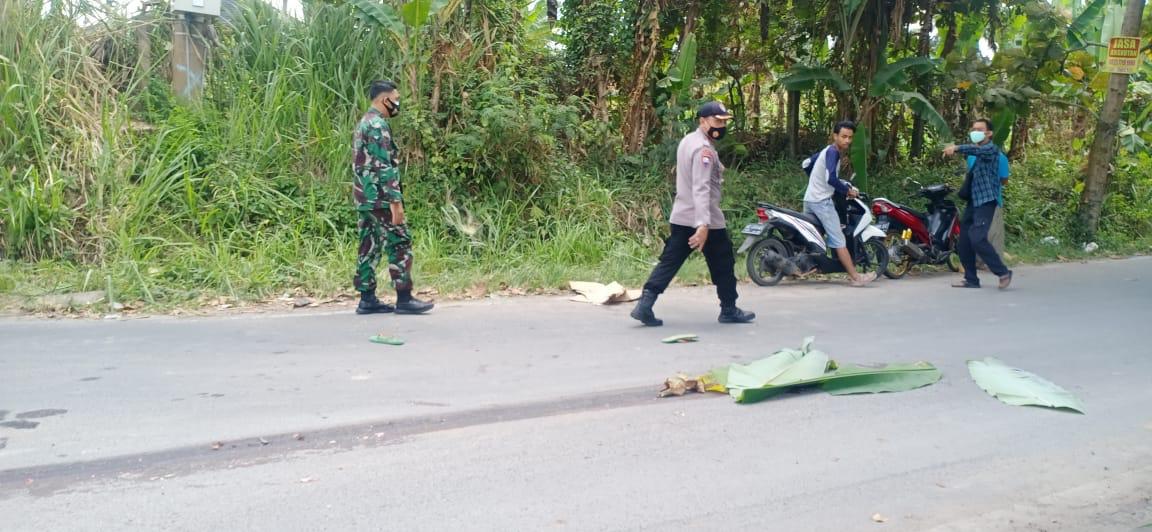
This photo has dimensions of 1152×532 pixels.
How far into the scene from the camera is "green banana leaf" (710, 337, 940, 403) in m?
5.48

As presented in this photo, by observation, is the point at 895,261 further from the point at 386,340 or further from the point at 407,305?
the point at 386,340

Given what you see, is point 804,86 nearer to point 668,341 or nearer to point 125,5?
point 668,341

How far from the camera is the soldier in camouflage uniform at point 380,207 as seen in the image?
7363 mm

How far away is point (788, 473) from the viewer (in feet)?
14.2

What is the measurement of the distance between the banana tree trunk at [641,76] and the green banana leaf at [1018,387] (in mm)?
7627

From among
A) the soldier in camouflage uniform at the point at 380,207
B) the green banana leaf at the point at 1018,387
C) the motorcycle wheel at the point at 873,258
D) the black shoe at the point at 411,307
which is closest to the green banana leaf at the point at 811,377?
the green banana leaf at the point at 1018,387

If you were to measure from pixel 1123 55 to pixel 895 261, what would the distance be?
4.97m

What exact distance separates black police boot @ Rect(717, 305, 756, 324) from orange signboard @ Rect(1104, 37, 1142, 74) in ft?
27.0

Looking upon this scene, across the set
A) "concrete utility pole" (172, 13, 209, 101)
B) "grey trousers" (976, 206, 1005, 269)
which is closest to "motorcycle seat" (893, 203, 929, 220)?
"grey trousers" (976, 206, 1005, 269)

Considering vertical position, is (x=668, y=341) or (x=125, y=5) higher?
(x=125, y=5)

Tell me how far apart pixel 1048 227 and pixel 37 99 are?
13655 mm

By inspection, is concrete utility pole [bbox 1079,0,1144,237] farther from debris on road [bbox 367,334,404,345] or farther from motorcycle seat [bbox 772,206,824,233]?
debris on road [bbox 367,334,404,345]

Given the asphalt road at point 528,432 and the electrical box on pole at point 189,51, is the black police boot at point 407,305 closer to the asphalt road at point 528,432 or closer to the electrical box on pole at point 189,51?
the asphalt road at point 528,432

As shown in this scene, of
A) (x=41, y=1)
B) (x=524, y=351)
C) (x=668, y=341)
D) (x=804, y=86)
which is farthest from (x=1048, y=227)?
(x=41, y=1)
